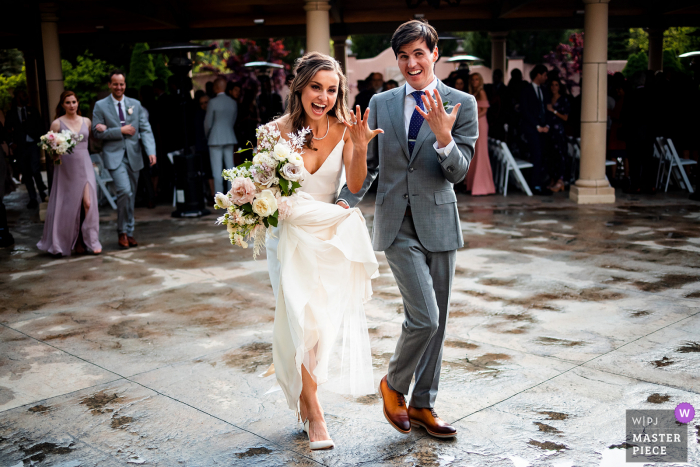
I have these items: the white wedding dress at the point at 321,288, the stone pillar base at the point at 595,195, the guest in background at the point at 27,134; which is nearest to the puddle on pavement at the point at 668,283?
the white wedding dress at the point at 321,288

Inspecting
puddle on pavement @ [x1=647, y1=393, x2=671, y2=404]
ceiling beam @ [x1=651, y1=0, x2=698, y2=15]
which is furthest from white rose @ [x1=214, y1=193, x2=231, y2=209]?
ceiling beam @ [x1=651, y1=0, x2=698, y2=15]

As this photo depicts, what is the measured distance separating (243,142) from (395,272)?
31.0 ft

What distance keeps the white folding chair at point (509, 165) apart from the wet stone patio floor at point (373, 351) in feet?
12.7

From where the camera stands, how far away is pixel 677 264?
7156 millimetres

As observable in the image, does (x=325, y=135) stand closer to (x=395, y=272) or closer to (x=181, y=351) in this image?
(x=395, y=272)

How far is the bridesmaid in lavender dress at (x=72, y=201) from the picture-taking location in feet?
27.8

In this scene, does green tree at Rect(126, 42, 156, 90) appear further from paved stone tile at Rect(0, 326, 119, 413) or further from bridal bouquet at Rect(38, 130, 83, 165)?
paved stone tile at Rect(0, 326, 119, 413)

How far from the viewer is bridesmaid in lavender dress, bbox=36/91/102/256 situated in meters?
8.48

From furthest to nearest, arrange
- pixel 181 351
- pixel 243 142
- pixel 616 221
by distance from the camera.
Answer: pixel 243 142
pixel 616 221
pixel 181 351

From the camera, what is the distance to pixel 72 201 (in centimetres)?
854

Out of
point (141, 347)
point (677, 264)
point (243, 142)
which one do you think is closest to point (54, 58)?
point (243, 142)

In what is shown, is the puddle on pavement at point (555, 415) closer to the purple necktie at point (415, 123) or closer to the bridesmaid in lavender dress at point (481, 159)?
the purple necktie at point (415, 123)

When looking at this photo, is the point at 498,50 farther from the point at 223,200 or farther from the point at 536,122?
the point at 223,200

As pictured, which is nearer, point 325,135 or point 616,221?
point 325,135
